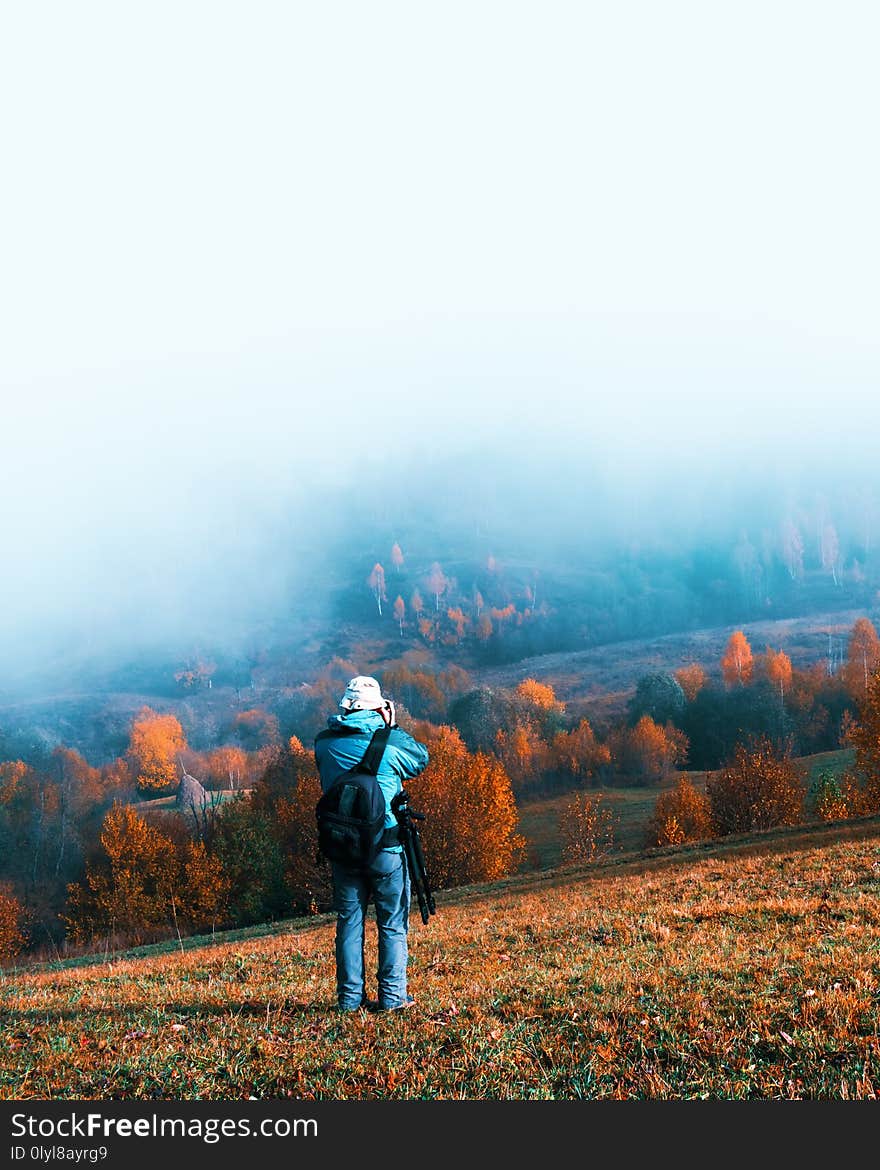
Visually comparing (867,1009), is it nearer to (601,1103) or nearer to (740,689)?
(601,1103)

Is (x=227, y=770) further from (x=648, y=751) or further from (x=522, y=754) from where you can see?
(x=648, y=751)

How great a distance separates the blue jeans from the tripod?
216 millimetres

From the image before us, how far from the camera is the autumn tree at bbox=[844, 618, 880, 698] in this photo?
139500mm

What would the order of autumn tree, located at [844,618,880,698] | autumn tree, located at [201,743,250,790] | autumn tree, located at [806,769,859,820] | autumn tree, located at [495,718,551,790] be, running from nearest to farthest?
1. autumn tree, located at [806,769,859,820]
2. autumn tree, located at [495,718,551,790]
3. autumn tree, located at [844,618,880,698]
4. autumn tree, located at [201,743,250,790]

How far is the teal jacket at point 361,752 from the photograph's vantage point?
854 cm

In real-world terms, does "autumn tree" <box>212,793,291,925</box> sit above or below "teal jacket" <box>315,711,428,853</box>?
below

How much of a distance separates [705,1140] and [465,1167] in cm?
183

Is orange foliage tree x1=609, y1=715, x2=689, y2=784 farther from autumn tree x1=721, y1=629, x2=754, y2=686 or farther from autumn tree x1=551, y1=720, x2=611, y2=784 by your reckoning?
autumn tree x1=721, y1=629, x2=754, y2=686

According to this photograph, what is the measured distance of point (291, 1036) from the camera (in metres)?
7.91

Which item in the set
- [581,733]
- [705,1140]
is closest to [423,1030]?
[705,1140]

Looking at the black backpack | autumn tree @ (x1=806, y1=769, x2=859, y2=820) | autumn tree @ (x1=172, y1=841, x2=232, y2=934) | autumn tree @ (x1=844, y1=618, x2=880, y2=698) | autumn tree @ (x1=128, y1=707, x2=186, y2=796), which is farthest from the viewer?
autumn tree @ (x1=128, y1=707, x2=186, y2=796)

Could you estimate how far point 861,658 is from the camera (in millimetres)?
154875

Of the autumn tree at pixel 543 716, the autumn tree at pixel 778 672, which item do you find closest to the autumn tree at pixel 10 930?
the autumn tree at pixel 543 716

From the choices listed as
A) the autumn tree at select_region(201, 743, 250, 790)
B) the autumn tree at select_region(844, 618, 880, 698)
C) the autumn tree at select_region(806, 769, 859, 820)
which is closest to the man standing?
the autumn tree at select_region(806, 769, 859, 820)
